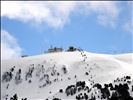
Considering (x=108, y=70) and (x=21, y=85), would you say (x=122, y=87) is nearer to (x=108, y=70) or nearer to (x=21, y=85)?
(x=108, y=70)

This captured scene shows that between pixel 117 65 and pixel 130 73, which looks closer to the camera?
pixel 130 73

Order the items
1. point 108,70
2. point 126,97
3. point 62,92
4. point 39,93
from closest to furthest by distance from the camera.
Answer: point 126,97 < point 62,92 < point 39,93 < point 108,70

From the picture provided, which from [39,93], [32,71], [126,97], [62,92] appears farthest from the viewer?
[32,71]

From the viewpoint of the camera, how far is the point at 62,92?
136 meters

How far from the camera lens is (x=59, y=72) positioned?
535ft

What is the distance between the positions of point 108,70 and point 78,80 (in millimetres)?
14576

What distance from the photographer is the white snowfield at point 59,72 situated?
144 meters

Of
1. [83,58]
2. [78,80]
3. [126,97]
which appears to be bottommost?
[126,97]

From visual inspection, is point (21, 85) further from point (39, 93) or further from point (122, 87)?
point (122, 87)

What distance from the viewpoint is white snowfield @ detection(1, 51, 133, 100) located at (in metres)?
144

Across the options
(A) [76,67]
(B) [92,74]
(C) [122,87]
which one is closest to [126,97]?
(C) [122,87]

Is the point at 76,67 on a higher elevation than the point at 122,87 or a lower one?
higher

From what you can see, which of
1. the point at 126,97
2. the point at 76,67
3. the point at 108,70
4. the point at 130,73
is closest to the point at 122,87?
the point at 126,97

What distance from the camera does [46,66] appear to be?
17075 centimetres
